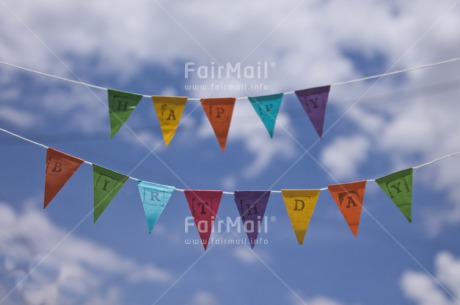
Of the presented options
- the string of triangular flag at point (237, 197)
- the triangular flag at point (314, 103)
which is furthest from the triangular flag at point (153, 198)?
the triangular flag at point (314, 103)

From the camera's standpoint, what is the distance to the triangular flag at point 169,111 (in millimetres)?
7109

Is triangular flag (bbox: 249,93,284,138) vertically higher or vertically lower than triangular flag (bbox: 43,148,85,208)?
higher

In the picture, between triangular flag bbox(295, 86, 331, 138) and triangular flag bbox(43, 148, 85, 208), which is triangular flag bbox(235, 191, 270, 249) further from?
triangular flag bbox(43, 148, 85, 208)

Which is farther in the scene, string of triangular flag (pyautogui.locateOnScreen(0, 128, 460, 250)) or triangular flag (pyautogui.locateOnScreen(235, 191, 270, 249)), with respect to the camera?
triangular flag (pyautogui.locateOnScreen(235, 191, 270, 249))

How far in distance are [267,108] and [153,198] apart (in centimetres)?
175

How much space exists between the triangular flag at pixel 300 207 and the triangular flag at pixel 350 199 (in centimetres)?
24

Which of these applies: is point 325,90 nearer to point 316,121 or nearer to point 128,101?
point 316,121

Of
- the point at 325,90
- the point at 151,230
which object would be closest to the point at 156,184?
the point at 151,230

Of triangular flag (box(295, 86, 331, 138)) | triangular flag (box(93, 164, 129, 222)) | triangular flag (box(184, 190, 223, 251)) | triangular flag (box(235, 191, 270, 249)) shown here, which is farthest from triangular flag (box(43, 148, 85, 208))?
triangular flag (box(295, 86, 331, 138))

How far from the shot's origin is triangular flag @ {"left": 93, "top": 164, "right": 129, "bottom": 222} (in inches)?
284

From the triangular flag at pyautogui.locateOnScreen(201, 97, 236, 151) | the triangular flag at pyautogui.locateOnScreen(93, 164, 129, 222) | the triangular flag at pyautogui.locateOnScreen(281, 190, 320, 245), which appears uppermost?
the triangular flag at pyautogui.locateOnScreen(201, 97, 236, 151)

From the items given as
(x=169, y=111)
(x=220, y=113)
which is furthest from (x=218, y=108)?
(x=169, y=111)

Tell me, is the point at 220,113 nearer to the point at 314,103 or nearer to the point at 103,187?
the point at 314,103

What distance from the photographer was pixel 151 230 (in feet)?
23.8
